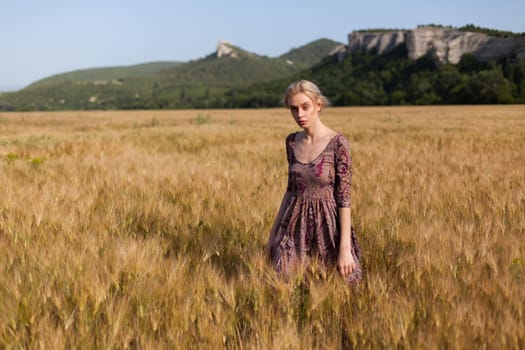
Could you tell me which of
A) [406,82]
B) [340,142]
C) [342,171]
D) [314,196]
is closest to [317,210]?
[314,196]

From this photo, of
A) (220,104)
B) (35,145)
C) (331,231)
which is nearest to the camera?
(331,231)

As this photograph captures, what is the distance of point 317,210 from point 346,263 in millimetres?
342

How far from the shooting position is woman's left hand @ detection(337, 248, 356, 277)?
2.01 meters

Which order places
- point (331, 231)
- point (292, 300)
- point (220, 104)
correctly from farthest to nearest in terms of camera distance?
1. point (220, 104)
2. point (331, 231)
3. point (292, 300)

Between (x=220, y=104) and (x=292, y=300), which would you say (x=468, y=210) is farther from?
(x=220, y=104)

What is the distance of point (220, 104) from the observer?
111m

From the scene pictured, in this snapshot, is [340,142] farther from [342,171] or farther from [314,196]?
[314,196]

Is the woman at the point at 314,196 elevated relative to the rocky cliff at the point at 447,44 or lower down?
lower down

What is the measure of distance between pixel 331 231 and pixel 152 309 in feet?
3.31

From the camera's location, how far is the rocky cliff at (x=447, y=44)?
9381cm

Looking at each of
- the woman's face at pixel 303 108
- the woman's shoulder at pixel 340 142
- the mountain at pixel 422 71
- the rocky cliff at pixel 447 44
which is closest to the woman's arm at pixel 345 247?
the woman's shoulder at pixel 340 142

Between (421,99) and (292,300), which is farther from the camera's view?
(421,99)


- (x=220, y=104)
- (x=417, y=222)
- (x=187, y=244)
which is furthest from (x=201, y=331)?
(x=220, y=104)

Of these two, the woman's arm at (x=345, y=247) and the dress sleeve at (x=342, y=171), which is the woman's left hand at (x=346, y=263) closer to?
the woman's arm at (x=345, y=247)
